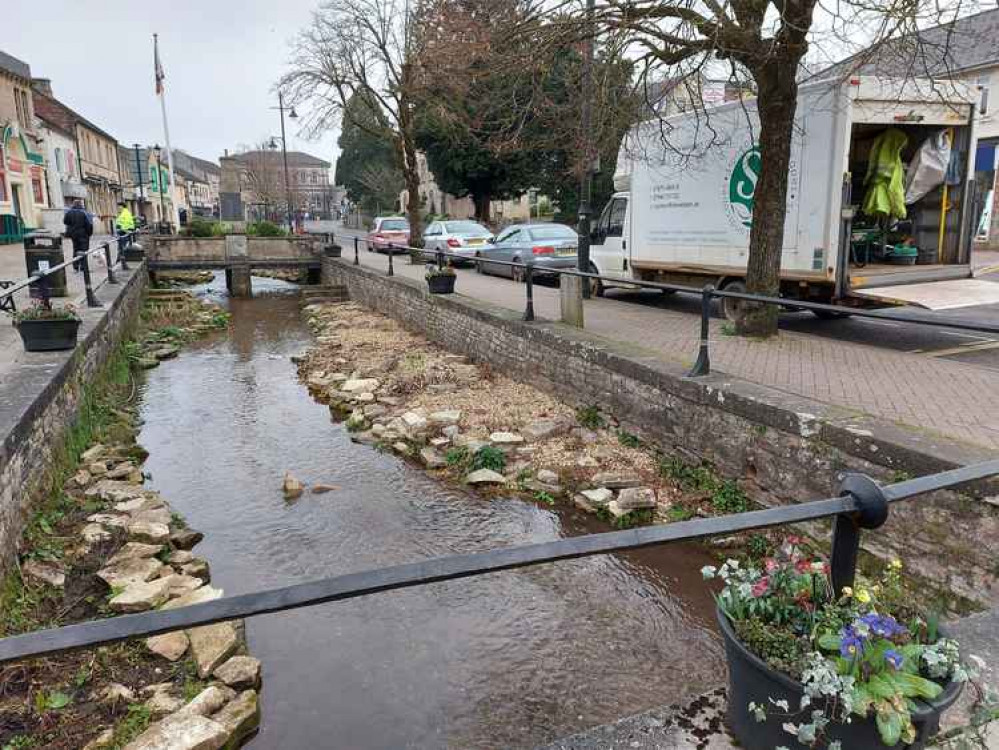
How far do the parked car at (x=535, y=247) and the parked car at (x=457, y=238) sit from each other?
2747 mm

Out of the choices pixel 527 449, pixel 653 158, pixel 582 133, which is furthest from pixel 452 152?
pixel 527 449

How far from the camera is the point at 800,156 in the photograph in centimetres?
934

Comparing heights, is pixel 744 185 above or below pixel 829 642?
above

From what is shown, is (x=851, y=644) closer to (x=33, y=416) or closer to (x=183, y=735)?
(x=183, y=735)

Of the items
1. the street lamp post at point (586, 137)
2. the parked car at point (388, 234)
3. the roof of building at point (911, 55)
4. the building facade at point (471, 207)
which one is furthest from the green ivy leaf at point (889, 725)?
the building facade at point (471, 207)

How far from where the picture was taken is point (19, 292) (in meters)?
13.7

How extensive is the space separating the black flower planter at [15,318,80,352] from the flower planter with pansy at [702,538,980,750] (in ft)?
26.4

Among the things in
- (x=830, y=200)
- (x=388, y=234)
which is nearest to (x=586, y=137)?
(x=830, y=200)

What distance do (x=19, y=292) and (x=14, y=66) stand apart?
29206mm

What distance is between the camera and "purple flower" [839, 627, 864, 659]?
179 centimetres

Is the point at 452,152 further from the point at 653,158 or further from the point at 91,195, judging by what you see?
the point at 91,195

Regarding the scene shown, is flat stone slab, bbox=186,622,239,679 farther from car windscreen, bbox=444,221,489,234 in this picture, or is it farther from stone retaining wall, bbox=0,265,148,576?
car windscreen, bbox=444,221,489,234

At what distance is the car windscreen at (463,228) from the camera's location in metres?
23.7

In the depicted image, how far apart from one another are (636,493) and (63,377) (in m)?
5.81
